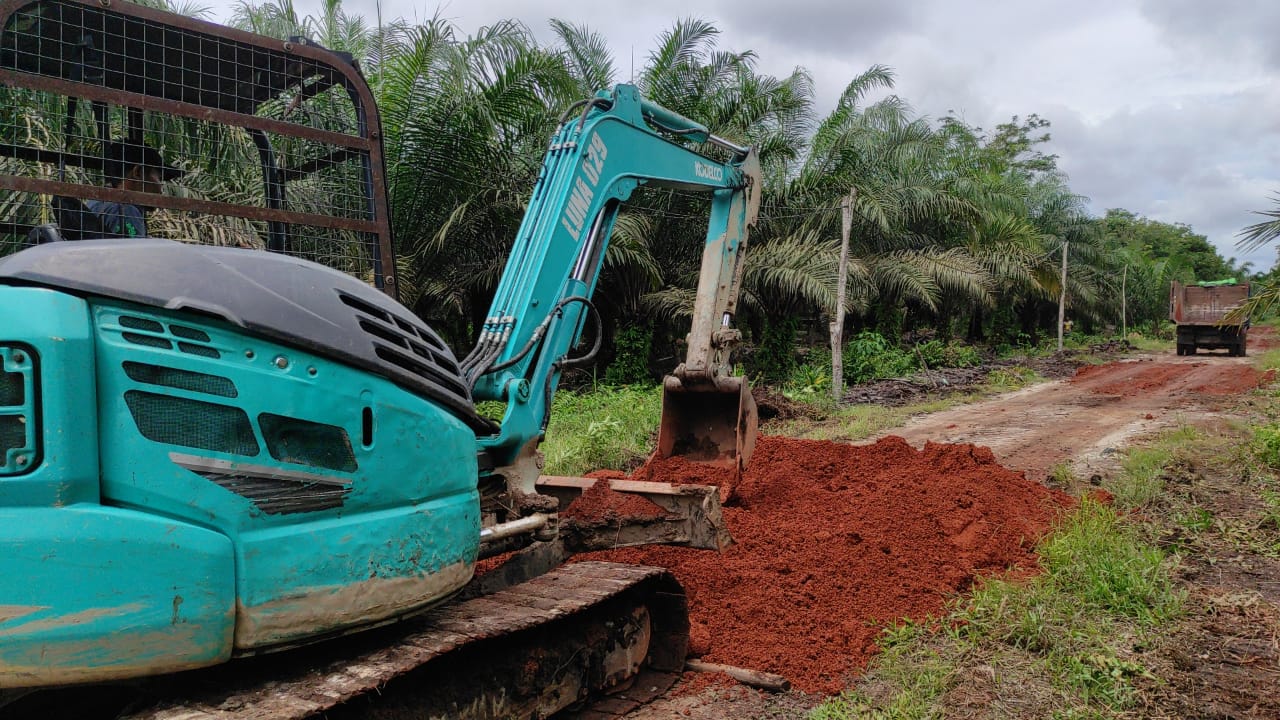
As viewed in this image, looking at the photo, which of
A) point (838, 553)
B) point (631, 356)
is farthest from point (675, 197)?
point (838, 553)

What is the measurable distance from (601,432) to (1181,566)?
15.5 feet

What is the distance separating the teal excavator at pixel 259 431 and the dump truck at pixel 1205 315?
2503 centimetres

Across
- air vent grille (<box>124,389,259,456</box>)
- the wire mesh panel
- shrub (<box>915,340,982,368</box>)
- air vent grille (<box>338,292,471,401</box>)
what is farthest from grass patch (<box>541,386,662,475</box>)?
shrub (<box>915,340,982,368</box>)

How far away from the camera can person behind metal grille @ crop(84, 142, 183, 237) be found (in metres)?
3.03

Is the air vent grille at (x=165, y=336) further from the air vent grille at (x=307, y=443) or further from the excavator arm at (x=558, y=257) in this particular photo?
the excavator arm at (x=558, y=257)

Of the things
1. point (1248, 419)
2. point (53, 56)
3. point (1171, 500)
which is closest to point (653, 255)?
point (1248, 419)

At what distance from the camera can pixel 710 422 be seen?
5.65 m

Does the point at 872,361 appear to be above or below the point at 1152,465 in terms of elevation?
above

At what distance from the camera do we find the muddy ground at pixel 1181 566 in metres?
3.24

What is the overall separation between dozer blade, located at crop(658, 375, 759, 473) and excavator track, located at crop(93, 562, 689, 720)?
1969mm

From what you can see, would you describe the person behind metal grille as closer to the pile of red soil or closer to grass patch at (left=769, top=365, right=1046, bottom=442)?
the pile of red soil

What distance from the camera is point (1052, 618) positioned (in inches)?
152

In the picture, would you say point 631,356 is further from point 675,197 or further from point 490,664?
point 490,664

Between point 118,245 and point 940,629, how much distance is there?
3.48 meters
